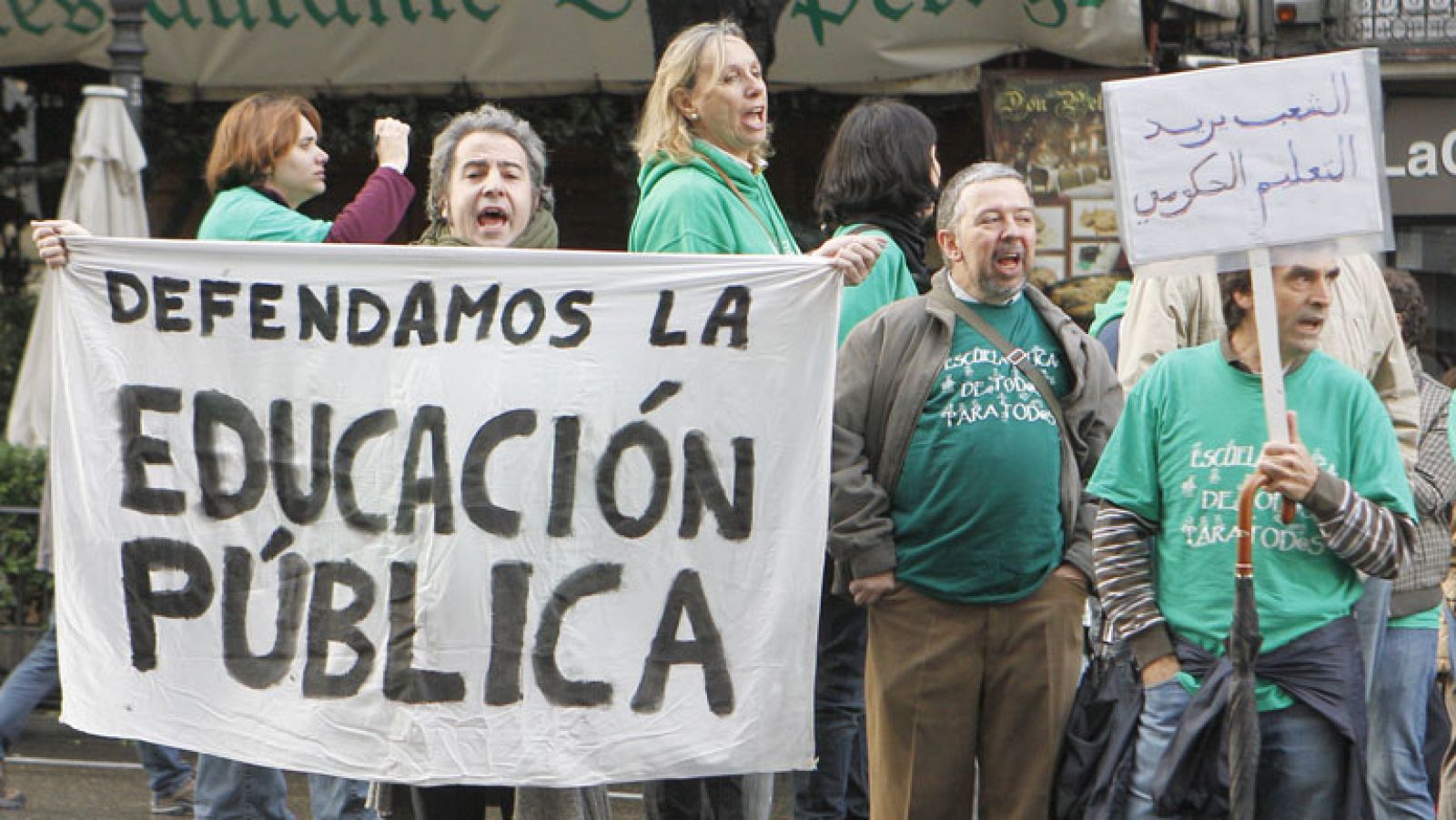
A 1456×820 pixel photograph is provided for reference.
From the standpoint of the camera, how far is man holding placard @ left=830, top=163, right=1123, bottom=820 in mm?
5328

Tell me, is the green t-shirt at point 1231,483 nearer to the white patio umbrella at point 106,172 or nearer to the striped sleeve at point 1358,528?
the striped sleeve at point 1358,528

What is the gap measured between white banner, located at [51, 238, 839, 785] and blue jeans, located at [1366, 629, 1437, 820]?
207cm

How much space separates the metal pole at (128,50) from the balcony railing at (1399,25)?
6.95 meters

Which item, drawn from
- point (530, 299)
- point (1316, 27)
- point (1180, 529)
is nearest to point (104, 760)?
point (530, 299)

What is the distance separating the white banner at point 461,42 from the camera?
12.5m

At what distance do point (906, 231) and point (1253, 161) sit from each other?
1.66 meters

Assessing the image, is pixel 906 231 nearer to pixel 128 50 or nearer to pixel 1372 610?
pixel 1372 610

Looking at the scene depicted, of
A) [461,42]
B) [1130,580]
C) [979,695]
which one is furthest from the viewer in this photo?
[461,42]

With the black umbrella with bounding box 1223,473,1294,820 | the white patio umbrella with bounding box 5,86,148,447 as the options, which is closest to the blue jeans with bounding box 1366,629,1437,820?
the black umbrella with bounding box 1223,473,1294,820

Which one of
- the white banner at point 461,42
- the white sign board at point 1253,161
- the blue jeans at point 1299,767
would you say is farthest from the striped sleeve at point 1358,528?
the white banner at point 461,42

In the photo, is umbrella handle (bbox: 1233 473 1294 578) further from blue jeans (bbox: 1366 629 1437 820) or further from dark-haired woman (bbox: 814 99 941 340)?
blue jeans (bbox: 1366 629 1437 820)

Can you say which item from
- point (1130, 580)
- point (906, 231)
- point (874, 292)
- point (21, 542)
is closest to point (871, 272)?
point (874, 292)

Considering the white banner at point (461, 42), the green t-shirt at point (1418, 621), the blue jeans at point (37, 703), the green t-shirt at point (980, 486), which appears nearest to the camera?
the green t-shirt at point (980, 486)

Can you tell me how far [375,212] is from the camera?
6.11 metres
